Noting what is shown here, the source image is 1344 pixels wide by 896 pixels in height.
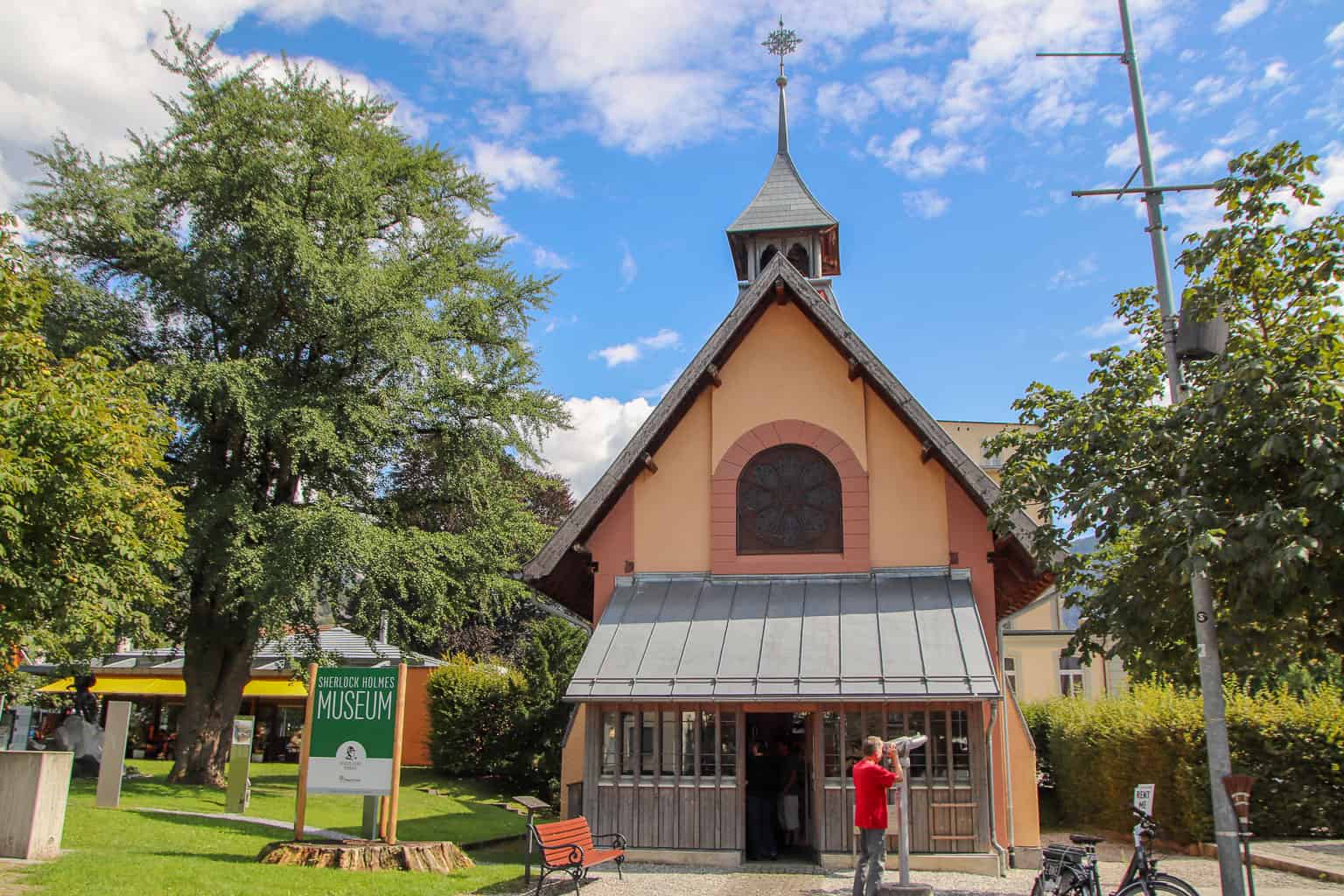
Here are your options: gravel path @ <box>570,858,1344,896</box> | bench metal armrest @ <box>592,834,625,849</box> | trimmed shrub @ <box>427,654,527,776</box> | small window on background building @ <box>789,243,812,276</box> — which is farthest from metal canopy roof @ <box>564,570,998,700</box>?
trimmed shrub @ <box>427,654,527,776</box>

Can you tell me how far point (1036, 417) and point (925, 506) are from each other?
4.69 meters

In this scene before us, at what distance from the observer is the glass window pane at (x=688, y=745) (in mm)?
14227

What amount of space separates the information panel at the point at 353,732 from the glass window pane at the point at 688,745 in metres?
3.93

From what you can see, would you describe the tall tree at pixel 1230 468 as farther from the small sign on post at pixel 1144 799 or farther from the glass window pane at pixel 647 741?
the glass window pane at pixel 647 741

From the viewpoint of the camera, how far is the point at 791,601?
606 inches

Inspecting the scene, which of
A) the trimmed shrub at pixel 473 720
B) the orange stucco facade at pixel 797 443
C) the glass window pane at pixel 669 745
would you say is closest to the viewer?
the glass window pane at pixel 669 745

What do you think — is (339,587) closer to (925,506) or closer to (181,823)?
(181,823)

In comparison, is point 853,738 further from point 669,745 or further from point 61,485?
point 61,485

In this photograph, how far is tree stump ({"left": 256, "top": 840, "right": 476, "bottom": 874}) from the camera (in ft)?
40.1

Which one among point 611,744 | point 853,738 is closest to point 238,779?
point 611,744

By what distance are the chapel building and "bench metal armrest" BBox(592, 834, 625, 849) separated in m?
0.13

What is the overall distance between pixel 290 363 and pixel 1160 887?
2001cm

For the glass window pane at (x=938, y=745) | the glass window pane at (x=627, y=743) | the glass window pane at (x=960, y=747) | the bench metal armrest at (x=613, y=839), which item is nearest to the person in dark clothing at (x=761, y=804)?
the glass window pane at (x=627, y=743)

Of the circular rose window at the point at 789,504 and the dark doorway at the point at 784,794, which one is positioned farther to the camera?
the circular rose window at the point at 789,504
